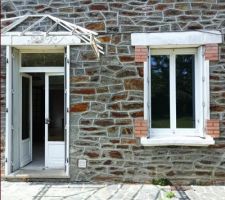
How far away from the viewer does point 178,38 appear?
6875 millimetres

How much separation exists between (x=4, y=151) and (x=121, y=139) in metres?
2.69

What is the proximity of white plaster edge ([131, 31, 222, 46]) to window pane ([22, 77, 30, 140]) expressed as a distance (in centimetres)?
319

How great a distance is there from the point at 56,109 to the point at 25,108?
885mm

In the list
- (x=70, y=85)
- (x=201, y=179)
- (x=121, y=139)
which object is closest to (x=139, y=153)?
(x=121, y=139)

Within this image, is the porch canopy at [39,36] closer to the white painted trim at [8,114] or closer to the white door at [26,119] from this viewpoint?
the white painted trim at [8,114]

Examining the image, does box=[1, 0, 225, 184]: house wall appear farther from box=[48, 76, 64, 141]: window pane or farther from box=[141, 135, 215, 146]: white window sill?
box=[48, 76, 64, 141]: window pane

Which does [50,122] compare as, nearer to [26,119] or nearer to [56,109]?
[56,109]

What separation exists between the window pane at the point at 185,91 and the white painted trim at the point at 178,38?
1.60 feet

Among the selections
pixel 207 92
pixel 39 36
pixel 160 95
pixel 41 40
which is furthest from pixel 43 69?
pixel 207 92

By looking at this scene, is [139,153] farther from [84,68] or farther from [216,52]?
[216,52]

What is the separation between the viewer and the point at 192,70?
7.27m

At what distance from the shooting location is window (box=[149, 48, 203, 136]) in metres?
7.19

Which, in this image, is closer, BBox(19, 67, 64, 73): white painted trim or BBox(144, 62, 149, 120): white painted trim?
BBox(144, 62, 149, 120): white painted trim

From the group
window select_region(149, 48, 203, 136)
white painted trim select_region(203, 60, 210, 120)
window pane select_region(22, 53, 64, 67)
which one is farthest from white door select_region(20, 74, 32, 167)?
white painted trim select_region(203, 60, 210, 120)
